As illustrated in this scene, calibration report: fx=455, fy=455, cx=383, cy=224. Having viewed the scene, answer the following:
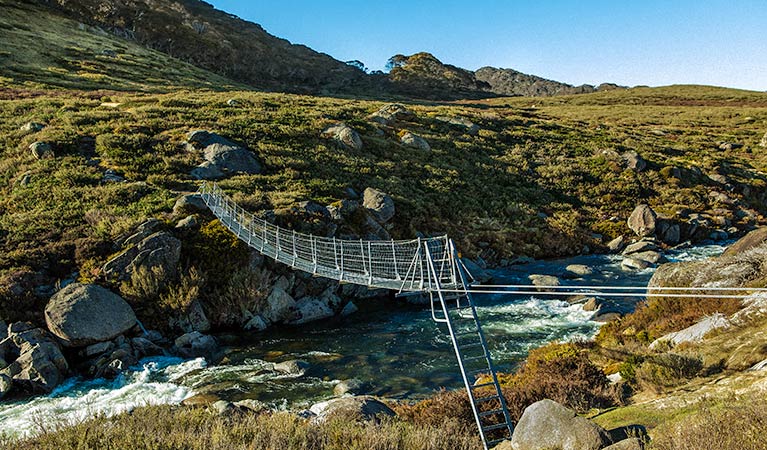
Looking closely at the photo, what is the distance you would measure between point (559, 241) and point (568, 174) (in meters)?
11.1

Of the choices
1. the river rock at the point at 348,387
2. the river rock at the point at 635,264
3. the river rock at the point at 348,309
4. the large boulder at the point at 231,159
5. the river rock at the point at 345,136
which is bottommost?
the river rock at the point at 348,309

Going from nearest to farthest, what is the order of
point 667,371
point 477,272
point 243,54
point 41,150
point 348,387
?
point 667,371
point 348,387
point 477,272
point 41,150
point 243,54

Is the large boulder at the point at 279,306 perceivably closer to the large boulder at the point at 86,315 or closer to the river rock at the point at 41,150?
the large boulder at the point at 86,315

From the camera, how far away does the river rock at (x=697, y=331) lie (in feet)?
27.0

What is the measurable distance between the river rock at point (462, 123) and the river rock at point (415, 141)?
7527mm

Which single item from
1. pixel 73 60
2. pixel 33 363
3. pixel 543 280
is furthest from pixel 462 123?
pixel 73 60

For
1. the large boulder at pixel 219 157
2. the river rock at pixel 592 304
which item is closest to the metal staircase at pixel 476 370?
the river rock at pixel 592 304

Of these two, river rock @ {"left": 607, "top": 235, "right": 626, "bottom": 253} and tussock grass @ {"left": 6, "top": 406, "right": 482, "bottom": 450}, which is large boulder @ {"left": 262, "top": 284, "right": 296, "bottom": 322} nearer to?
tussock grass @ {"left": 6, "top": 406, "right": 482, "bottom": 450}

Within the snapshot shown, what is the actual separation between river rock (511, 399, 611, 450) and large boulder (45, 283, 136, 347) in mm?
11101

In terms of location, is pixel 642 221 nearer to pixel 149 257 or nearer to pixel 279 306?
pixel 279 306

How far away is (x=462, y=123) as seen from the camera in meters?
42.5

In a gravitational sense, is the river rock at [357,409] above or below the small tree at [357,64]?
below

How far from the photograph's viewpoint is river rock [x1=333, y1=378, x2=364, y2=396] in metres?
9.95

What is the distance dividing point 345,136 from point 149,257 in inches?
745
